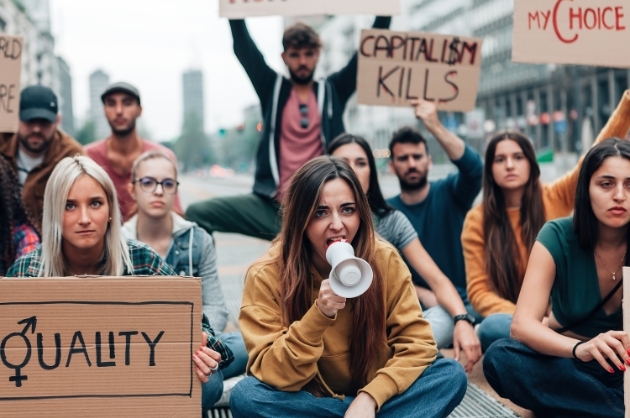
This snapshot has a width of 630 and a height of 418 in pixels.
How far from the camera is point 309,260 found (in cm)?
301

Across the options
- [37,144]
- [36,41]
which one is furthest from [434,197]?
[36,41]

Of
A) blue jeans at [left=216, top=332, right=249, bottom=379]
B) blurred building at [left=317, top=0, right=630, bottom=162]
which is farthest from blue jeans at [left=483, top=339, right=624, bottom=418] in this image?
blurred building at [left=317, top=0, right=630, bottom=162]

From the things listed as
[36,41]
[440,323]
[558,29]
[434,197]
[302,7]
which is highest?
[36,41]

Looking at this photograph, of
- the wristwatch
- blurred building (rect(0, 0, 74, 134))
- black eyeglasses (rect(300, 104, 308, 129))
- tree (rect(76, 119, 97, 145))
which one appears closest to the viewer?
the wristwatch

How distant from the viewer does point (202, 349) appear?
8.92 ft

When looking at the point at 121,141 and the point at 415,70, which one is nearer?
the point at 415,70

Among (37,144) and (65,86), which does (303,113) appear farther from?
(65,86)

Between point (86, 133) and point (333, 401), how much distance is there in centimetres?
9478

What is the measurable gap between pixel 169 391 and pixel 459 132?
5360 cm

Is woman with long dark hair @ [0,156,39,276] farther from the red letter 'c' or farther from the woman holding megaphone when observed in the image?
the red letter 'c'

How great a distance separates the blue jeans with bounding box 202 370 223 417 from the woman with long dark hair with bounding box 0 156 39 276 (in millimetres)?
1238

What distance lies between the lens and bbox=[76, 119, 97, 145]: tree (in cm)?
8910

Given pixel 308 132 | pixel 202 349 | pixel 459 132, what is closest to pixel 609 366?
pixel 202 349

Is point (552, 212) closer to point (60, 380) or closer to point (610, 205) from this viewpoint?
point (610, 205)
